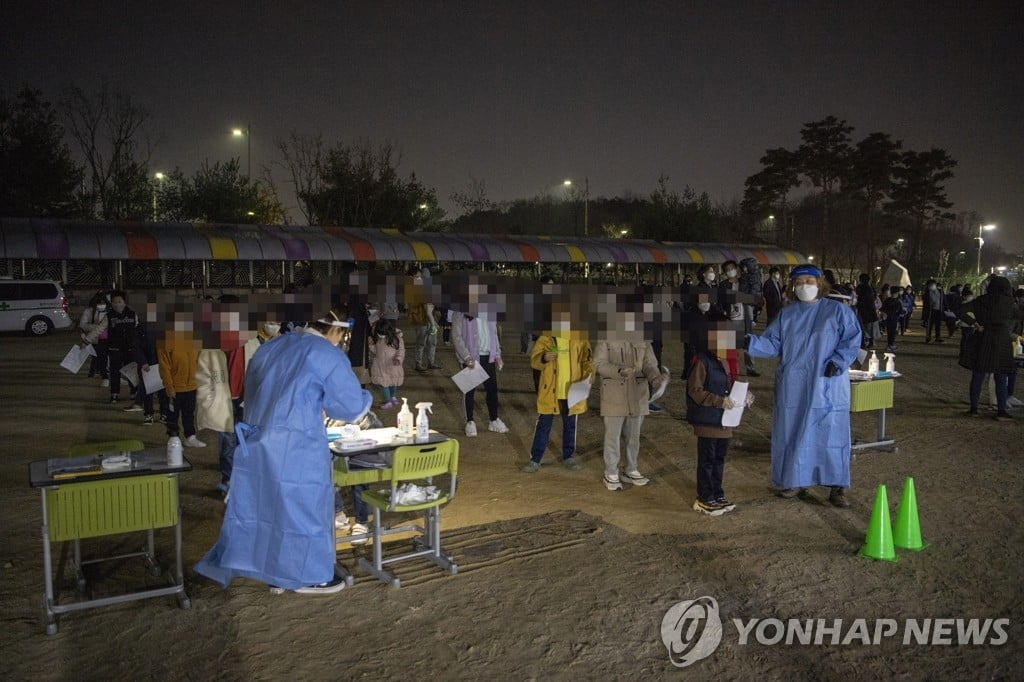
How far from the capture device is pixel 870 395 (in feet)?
30.1

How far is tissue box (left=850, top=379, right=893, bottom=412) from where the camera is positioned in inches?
353

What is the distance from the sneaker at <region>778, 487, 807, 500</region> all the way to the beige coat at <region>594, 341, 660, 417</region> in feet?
5.02

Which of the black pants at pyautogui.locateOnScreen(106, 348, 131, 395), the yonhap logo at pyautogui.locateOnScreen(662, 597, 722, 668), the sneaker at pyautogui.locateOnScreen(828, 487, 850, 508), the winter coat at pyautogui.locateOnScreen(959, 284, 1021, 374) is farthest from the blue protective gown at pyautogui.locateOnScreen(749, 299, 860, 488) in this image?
the black pants at pyautogui.locateOnScreen(106, 348, 131, 395)

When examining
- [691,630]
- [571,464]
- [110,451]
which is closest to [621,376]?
[571,464]

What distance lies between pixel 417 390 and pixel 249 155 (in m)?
30.1

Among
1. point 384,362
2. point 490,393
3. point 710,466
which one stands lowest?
point 710,466

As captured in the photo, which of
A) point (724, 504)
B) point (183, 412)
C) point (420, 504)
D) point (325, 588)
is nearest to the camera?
point (325, 588)

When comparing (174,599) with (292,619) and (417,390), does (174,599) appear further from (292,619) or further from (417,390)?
(417,390)

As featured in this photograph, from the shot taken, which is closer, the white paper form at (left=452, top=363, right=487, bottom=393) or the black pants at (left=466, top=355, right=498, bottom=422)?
the white paper form at (left=452, top=363, right=487, bottom=393)

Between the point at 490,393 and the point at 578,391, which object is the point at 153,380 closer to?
the point at 490,393

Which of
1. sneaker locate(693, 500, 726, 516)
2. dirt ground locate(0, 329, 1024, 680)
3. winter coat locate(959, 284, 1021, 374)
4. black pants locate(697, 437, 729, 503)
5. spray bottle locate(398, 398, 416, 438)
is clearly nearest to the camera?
dirt ground locate(0, 329, 1024, 680)

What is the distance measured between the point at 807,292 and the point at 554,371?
8.35ft

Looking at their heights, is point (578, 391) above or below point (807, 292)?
below

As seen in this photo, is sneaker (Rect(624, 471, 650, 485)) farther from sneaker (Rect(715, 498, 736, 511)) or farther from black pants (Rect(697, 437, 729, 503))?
sneaker (Rect(715, 498, 736, 511))
